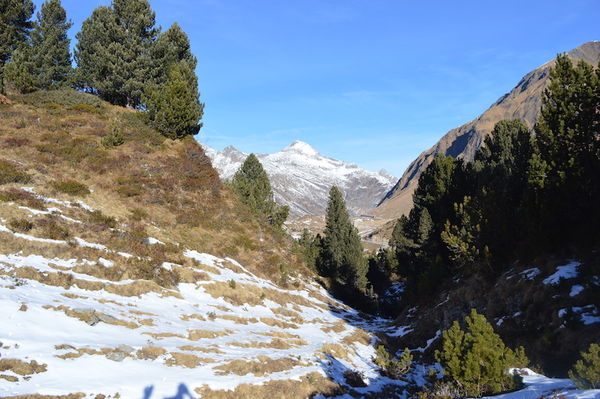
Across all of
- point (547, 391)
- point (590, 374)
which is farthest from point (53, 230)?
point (590, 374)

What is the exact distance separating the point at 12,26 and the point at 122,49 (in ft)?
44.2

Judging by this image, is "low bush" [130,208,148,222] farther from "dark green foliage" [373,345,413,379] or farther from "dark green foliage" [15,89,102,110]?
"dark green foliage" [15,89,102,110]

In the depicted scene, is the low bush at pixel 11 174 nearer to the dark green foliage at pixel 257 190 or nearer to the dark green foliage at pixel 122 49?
the dark green foliage at pixel 122 49

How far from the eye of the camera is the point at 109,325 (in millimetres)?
12469

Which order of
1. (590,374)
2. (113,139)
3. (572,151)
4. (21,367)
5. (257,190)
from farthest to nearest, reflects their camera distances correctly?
1. (257,190)
2. (113,139)
3. (572,151)
4. (21,367)
5. (590,374)

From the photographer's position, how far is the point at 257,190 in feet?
152

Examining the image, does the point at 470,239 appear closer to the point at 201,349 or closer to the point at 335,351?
the point at 335,351

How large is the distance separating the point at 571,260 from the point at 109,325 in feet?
65.7

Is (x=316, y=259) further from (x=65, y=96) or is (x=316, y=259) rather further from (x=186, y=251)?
(x=65, y=96)

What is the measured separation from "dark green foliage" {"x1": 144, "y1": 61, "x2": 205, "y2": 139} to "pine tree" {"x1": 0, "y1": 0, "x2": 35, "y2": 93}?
1571 cm

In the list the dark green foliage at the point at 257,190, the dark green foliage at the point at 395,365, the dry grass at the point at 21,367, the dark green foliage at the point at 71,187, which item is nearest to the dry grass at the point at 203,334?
the dry grass at the point at 21,367

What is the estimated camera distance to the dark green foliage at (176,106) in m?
34.8

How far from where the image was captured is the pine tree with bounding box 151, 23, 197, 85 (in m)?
41.8

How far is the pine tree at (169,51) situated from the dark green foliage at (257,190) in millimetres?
14523
